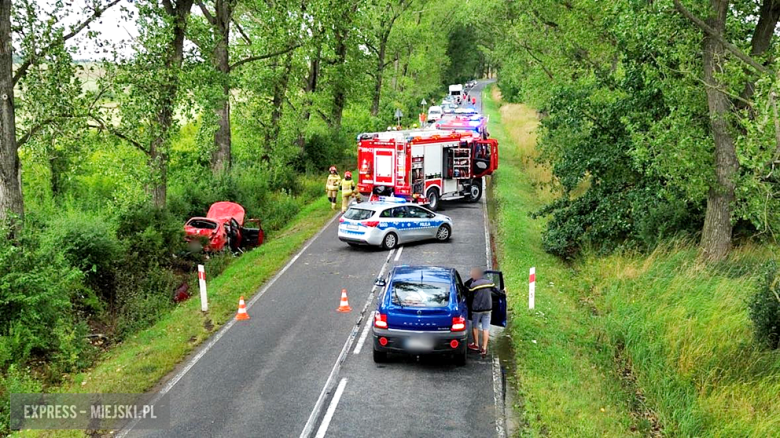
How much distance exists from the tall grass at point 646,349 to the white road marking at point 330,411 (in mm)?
2752

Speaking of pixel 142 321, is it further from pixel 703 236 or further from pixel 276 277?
pixel 703 236

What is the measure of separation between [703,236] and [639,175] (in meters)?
4.07

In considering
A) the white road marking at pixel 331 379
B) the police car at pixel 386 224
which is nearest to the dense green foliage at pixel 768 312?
the white road marking at pixel 331 379

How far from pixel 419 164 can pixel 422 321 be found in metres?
14.1

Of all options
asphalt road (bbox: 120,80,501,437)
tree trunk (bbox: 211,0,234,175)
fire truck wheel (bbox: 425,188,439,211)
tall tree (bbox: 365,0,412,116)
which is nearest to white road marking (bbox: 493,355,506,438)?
asphalt road (bbox: 120,80,501,437)

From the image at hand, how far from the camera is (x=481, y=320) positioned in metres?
11.5

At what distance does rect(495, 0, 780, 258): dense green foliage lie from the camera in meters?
12.3

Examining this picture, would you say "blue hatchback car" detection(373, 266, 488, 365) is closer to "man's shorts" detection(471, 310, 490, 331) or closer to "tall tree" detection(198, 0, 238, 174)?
"man's shorts" detection(471, 310, 490, 331)

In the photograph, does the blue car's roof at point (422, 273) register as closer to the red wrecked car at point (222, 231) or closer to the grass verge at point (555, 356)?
the grass verge at point (555, 356)

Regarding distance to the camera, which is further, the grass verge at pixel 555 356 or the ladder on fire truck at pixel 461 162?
the ladder on fire truck at pixel 461 162

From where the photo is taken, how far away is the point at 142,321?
14.4 metres

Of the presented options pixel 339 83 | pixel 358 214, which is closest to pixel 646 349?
pixel 358 214

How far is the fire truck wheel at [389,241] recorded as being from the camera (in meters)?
19.4

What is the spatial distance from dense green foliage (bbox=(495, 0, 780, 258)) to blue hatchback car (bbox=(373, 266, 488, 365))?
4.99 meters
